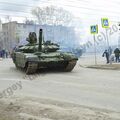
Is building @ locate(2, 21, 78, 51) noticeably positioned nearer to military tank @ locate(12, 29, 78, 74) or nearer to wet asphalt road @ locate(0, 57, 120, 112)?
military tank @ locate(12, 29, 78, 74)

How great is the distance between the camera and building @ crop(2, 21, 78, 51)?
6700 centimetres

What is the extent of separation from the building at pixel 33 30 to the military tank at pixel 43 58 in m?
38.5

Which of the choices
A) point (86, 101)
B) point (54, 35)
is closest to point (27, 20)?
point (54, 35)

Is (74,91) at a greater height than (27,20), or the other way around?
(27,20)

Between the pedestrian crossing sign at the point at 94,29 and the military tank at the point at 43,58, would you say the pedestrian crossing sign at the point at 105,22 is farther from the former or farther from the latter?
the military tank at the point at 43,58

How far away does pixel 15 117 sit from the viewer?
9.18m

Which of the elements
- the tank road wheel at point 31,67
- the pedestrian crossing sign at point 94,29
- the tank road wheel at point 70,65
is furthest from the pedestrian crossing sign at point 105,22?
the tank road wheel at point 31,67

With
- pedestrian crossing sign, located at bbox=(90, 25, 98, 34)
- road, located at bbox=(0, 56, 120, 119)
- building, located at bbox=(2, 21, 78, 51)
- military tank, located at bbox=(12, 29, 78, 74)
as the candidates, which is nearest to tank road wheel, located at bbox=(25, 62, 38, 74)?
military tank, located at bbox=(12, 29, 78, 74)

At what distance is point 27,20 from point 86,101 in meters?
67.8

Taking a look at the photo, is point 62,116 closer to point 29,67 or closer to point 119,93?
point 119,93

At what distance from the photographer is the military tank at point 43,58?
21.0 meters

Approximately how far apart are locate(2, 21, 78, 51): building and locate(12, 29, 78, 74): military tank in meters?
38.5

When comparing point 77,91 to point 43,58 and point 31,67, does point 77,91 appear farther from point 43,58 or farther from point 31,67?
point 43,58

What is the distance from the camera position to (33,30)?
227 ft
